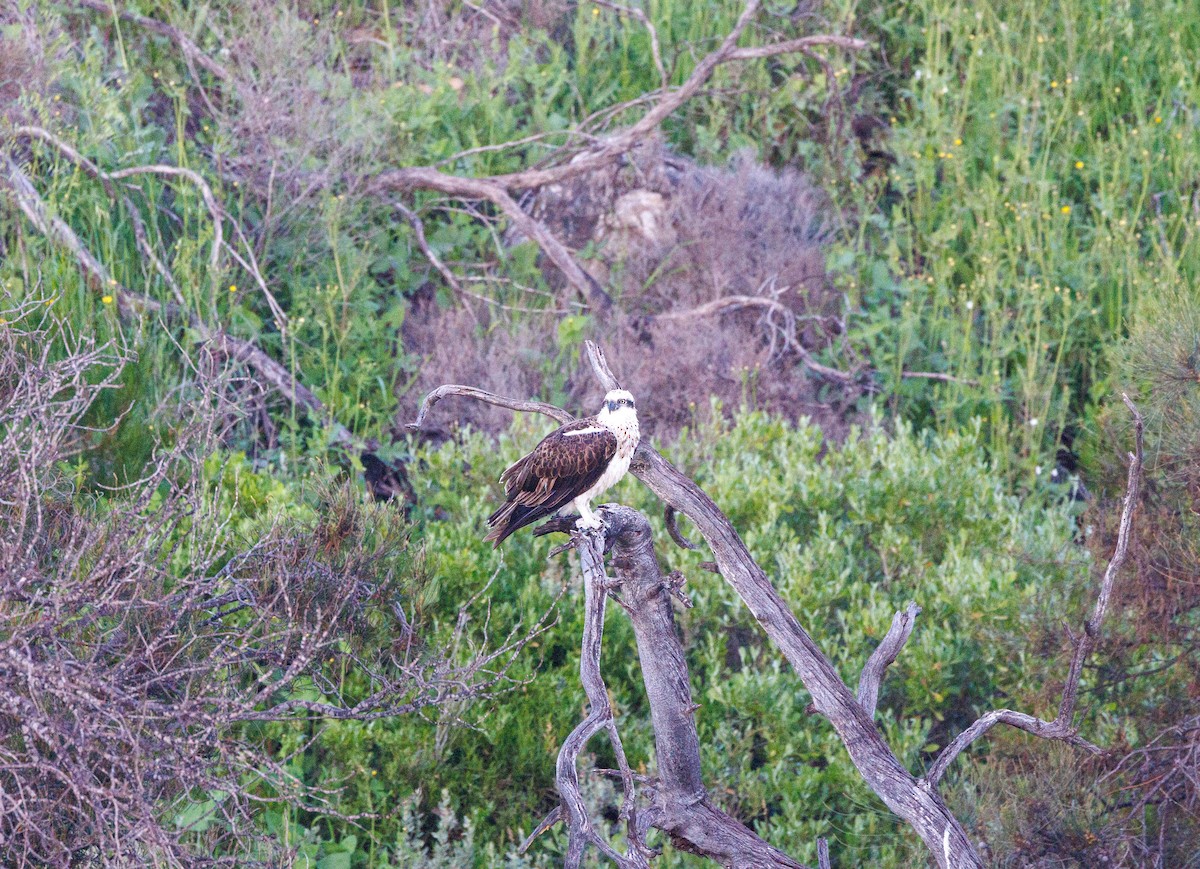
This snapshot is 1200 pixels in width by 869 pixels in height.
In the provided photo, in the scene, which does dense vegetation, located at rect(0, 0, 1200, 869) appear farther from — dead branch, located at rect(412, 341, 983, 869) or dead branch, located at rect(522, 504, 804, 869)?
dead branch, located at rect(412, 341, 983, 869)

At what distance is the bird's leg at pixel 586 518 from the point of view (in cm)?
319

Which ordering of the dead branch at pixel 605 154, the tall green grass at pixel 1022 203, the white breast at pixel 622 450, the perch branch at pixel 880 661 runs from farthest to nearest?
the dead branch at pixel 605 154 < the tall green grass at pixel 1022 203 < the white breast at pixel 622 450 < the perch branch at pixel 880 661

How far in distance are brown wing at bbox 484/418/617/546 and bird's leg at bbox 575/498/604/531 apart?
33 mm

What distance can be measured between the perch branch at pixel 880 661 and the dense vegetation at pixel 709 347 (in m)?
1.08

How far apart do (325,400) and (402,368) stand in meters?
0.53

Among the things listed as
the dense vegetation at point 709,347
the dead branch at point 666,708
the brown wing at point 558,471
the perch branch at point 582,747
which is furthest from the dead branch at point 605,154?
the perch branch at point 582,747

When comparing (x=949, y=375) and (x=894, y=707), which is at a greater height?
(x=949, y=375)

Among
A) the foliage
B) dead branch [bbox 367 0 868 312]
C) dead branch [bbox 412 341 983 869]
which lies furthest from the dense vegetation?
dead branch [bbox 412 341 983 869]

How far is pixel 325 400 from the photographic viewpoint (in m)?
6.12

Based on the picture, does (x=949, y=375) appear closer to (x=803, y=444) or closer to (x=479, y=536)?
(x=803, y=444)

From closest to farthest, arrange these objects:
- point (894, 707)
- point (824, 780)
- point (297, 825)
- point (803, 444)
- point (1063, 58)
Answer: point (297, 825) < point (824, 780) < point (894, 707) < point (803, 444) < point (1063, 58)

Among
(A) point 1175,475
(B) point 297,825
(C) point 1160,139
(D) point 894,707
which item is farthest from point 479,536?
(C) point 1160,139

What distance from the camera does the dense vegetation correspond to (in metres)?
4.27

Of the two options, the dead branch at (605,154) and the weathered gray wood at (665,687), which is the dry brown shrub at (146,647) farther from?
the dead branch at (605,154)
